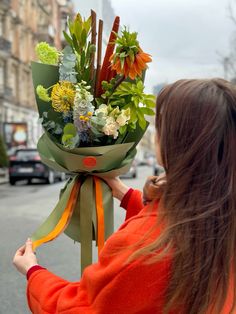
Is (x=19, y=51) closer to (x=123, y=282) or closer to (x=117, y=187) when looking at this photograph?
(x=117, y=187)

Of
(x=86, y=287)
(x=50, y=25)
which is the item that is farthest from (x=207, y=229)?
(x=50, y=25)

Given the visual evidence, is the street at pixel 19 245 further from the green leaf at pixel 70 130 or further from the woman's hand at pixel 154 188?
the woman's hand at pixel 154 188

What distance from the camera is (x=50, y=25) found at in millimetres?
47375

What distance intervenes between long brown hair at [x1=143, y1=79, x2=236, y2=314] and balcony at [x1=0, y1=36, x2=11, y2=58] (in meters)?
37.0

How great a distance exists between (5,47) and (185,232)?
37.6 meters

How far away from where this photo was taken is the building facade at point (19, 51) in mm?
37719

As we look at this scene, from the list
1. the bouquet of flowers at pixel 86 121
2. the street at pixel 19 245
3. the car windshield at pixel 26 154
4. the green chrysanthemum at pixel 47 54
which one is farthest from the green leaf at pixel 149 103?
the car windshield at pixel 26 154

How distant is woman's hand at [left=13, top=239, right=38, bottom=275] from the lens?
1.70 metres

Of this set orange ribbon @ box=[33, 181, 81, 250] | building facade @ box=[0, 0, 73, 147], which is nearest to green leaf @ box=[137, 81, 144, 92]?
orange ribbon @ box=[33, 181, 81, 250]

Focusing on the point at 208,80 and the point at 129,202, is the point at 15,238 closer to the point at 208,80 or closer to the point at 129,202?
the point at 129,202

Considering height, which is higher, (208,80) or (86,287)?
(208,80)

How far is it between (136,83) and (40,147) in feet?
1.60

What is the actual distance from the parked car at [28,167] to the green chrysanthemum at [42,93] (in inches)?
704

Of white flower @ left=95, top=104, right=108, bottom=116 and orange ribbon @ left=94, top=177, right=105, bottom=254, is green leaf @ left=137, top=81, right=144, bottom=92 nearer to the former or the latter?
white flower @ left=95, top=104, right=108, bottom=116
